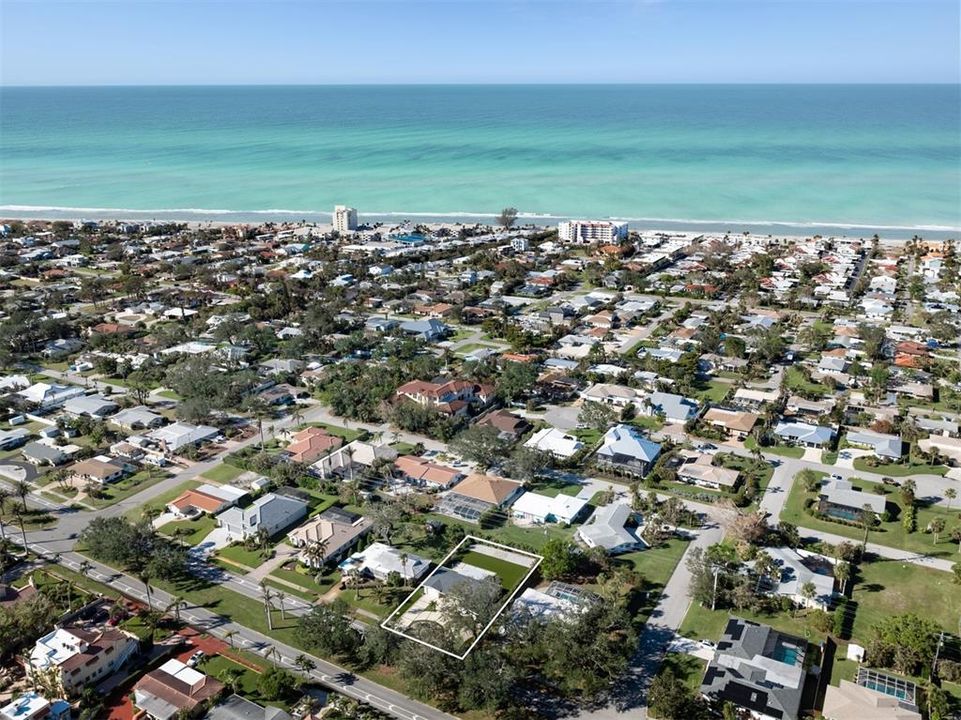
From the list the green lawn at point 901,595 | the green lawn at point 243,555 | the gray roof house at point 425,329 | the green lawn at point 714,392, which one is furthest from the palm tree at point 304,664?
the gray roof house at point 425,329

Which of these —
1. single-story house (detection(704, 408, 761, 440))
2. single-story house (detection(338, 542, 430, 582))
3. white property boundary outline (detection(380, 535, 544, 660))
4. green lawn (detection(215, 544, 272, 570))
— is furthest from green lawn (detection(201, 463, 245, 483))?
single-story house (detection(704, 408, 761, 440))

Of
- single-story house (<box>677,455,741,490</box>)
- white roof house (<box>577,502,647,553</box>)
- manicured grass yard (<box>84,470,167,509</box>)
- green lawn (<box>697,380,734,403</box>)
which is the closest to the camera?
white roof house (<box>577,502,647,553</box>)

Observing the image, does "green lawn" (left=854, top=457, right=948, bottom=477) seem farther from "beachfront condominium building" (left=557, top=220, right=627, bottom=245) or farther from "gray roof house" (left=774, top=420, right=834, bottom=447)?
"beachfront condominium building" (left=557, top=220, right=627, bottom=245)

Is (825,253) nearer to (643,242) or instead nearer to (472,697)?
(643,242)

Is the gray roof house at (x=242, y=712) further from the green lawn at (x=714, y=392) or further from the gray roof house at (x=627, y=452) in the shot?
the green lawn at (x=714, y=392)

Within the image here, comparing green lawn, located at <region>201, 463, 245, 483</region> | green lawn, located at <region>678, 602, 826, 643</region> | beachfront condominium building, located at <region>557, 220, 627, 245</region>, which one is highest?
beachfront condominium building, located at <region>557, 220, 627, 245</region>

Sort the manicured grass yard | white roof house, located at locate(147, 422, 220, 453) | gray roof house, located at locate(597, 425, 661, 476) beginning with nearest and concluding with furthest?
the manicured grass yard
gray roof house, located at locate(597, 425, 661, 476)
white roof house, located at locate(147, 422, 220, 453)
